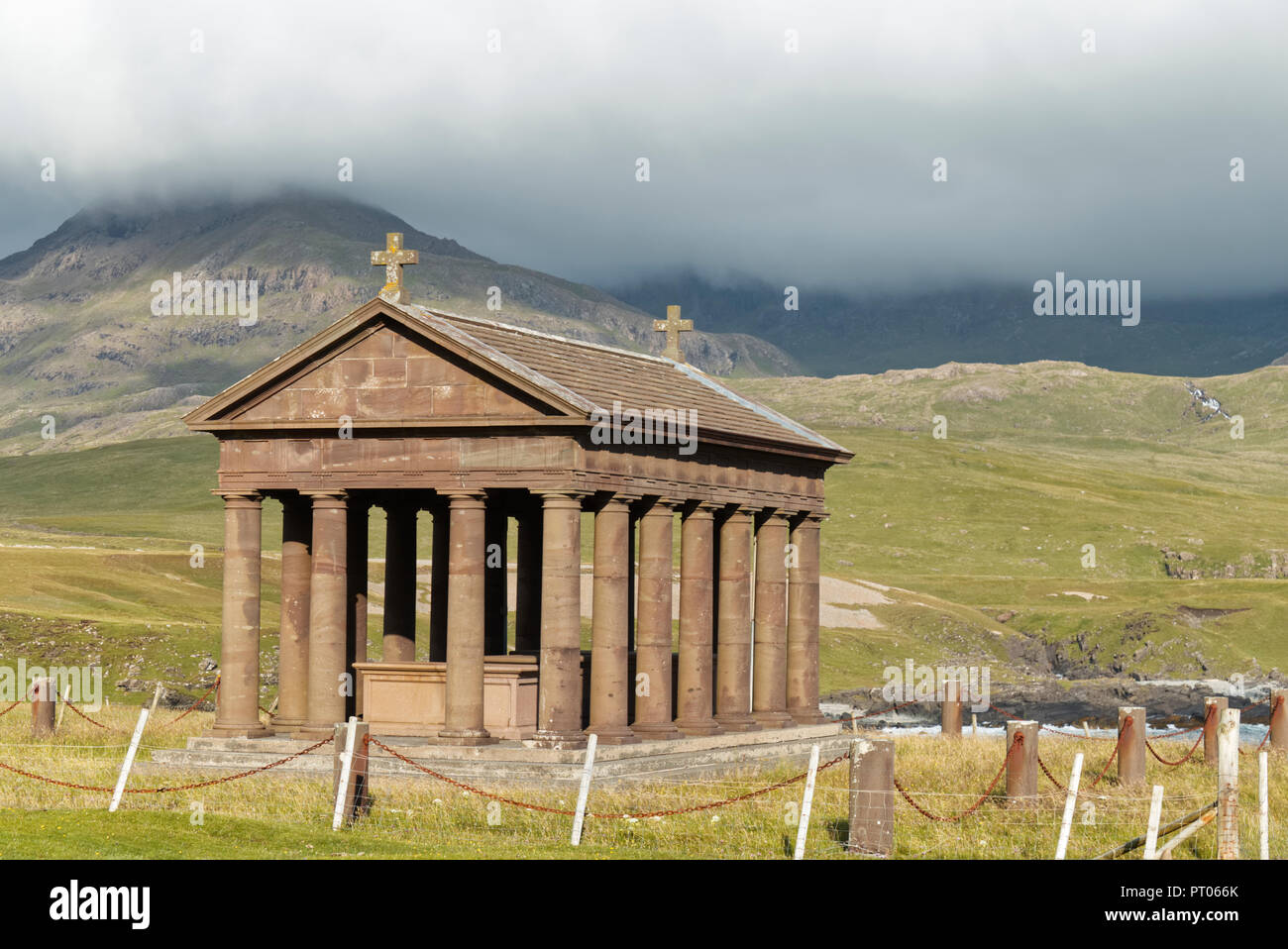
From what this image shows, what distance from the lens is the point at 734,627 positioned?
41.5m

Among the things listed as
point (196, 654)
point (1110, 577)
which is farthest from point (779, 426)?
point (1110, 577)

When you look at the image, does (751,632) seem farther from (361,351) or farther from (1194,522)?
(1194,522)

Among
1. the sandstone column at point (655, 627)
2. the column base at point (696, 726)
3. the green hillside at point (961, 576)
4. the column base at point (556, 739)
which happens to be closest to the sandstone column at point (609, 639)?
the column base at point (556, 739)

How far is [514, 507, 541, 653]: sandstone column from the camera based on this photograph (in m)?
43.7

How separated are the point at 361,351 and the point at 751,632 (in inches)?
502

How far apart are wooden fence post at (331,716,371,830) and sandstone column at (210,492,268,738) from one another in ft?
30.0

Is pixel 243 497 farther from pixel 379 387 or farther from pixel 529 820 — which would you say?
pixel 529 820

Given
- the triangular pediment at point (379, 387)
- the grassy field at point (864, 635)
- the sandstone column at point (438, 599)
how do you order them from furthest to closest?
1. the sandstone column at point (438, 599)
2. the triangular pediment at point (379, 387)
3. the grassy field at point (864, 635)

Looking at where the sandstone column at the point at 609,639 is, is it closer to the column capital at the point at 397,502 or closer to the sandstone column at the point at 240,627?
the column capital at the point at 397,502

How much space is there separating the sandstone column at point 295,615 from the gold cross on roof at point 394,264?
5488 millimetres

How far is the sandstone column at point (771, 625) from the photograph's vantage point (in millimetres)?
43156

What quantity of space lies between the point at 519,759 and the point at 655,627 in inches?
209

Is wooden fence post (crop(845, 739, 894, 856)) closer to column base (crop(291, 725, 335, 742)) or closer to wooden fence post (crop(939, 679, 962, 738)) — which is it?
column base (crop(291, 725, 335, 742))
